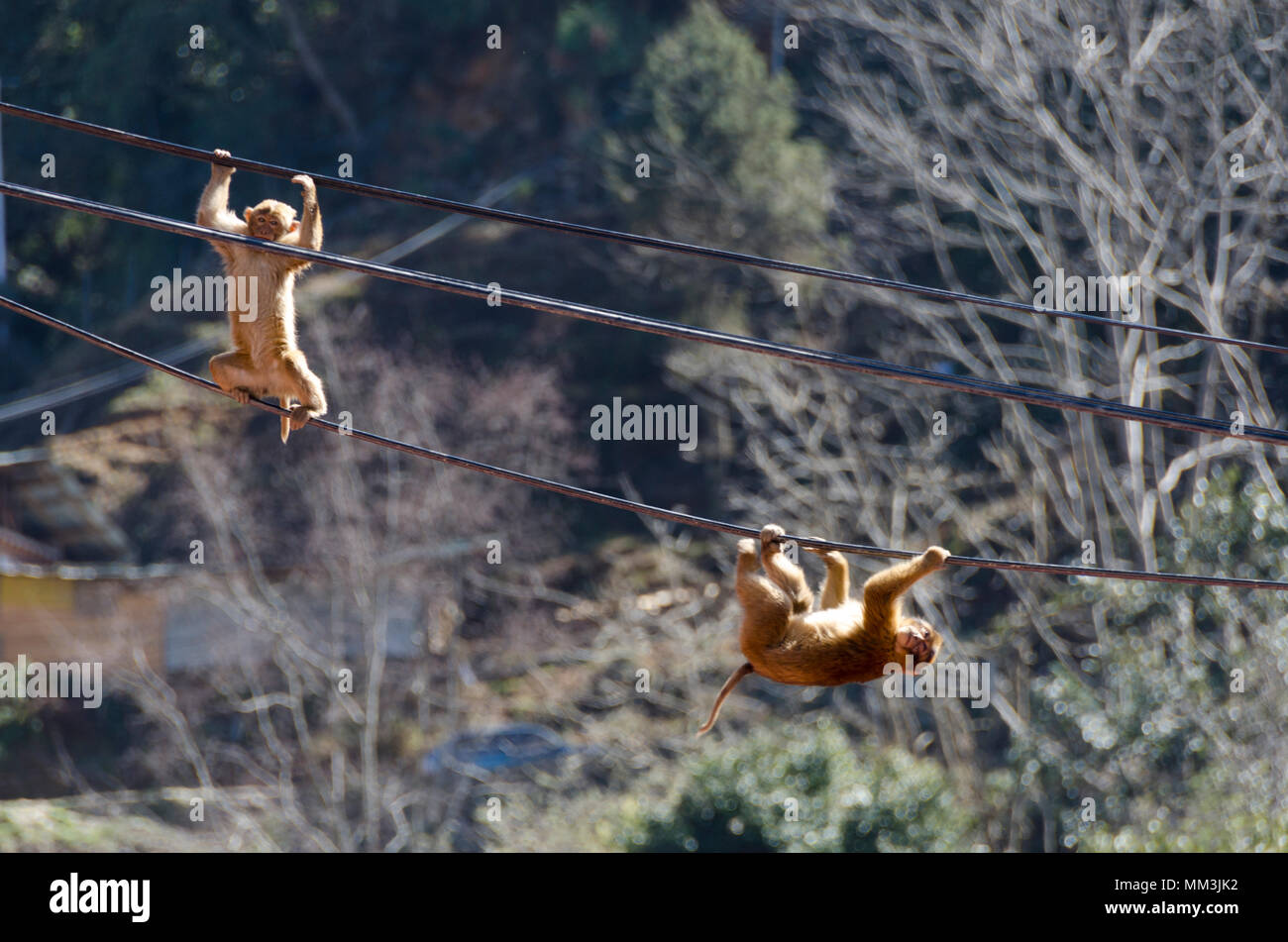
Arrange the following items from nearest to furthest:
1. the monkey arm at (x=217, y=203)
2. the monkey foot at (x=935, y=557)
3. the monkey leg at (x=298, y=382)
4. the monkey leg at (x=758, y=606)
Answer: the monkey foot at (x=935, y=557) < the monkey leg at (x=758, y=606) < the monkey arm at (x=217, y=203) < the monkey leg at (x=298, y=382)

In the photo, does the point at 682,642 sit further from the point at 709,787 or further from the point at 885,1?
the point at 885,1

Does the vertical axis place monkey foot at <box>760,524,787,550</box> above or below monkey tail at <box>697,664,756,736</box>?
above

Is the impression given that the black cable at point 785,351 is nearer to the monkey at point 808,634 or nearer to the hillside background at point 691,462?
the monkey at point 808,634

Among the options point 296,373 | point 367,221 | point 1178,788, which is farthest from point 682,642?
point 367,221

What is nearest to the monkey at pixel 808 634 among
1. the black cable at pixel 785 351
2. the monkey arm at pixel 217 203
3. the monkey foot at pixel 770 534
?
the monkey foot at pixel 770 534

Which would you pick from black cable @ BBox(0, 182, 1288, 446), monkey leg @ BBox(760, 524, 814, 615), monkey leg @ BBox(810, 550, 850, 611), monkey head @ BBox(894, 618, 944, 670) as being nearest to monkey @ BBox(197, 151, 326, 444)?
black cable @ BBox(0, 182, 1288, 446)

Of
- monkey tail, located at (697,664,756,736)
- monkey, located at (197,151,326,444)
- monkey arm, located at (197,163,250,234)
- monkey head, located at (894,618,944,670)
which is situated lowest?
monkey tail, located at (697,664,756,736)

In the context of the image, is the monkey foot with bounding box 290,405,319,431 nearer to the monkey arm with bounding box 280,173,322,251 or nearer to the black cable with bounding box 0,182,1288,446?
the monkey arm with bounding box 280,173,322,251
